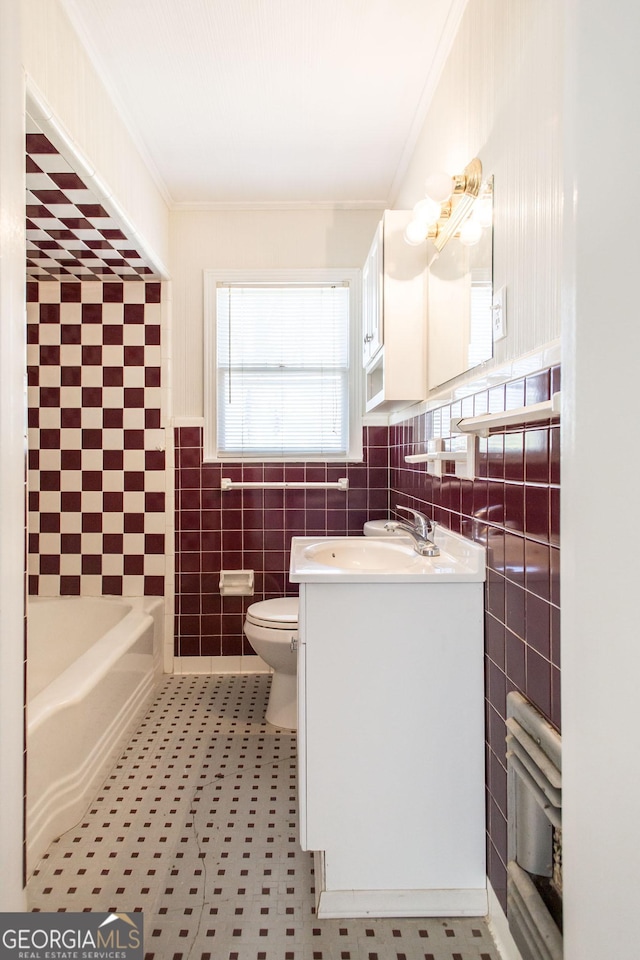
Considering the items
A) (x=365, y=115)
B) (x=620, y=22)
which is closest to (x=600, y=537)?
(x=620, y=22)

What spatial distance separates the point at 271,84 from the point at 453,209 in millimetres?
971

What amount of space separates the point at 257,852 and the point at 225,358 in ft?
7.41

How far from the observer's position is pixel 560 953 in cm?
99

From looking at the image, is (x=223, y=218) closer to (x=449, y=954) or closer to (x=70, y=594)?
(x=70, y=594)

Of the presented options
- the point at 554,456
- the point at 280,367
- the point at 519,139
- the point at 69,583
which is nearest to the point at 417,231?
the point at 519,139

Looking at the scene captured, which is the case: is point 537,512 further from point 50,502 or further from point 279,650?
point 50,502

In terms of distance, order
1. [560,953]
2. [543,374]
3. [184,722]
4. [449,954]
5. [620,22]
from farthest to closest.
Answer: [184,722], [449,954], [543,374], [560,953], [620,22]

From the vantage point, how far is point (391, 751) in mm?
1477

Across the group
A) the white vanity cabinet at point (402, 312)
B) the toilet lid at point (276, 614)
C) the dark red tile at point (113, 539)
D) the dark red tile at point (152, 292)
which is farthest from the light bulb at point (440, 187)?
the dark red tile at point (113, 539)

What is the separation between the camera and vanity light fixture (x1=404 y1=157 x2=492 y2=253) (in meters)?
1.57

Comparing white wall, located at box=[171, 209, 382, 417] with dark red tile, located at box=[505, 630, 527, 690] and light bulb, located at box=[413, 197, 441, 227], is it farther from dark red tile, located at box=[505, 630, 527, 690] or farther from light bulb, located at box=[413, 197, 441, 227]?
dark red tile, located at box=[505, 630, 527, 690]

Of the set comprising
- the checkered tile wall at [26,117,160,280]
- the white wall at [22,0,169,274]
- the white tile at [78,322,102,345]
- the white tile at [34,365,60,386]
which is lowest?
the white tile at [34,365,60,386]

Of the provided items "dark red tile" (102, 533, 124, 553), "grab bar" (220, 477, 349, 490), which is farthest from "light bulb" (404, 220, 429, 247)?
"dark red tile" (102, 533, 124, 553)

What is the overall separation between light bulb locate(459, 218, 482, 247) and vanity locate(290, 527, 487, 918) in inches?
34.5
